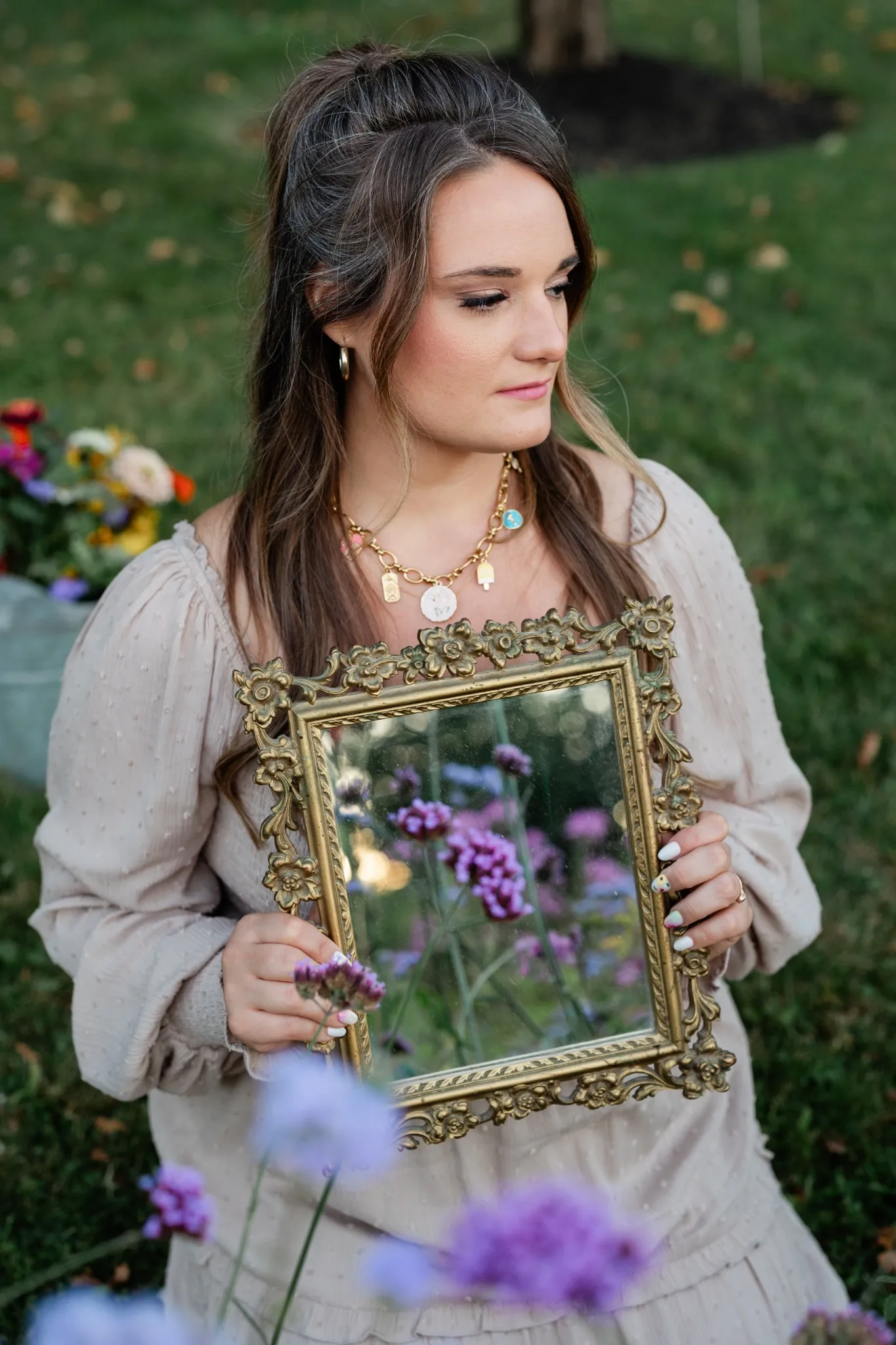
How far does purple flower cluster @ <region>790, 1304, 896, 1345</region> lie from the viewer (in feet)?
2.61

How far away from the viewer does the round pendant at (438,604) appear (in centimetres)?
204

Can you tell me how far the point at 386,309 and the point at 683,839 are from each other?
771mm

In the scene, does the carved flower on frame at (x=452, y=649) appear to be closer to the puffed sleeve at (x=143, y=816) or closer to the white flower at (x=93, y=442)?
the puffed sleeve at (x=143, y=816)

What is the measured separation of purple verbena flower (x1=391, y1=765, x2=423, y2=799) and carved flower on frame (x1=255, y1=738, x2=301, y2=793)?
0.39 ft

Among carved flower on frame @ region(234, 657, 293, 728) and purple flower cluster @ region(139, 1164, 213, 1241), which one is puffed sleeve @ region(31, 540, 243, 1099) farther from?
purple flower cluster @ region(139, 1164, 213, 1241)

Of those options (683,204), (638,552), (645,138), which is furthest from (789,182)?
(638,552)

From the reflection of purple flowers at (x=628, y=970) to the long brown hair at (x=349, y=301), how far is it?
21.9 inches

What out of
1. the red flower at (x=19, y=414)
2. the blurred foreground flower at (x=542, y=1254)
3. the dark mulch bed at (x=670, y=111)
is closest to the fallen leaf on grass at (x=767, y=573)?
the red flower at (x=19, y=414)

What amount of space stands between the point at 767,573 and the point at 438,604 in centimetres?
257

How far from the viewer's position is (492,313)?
182 cm

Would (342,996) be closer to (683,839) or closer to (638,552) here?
(683,839)

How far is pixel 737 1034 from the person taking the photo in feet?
7.58

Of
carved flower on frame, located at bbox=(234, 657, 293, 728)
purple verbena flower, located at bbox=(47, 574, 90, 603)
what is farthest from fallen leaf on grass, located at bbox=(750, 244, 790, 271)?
carved flower on frame, located at bbox=(234, 657, 293, 728)

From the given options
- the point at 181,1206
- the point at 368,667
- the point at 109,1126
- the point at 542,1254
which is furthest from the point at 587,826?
the point at 109,1126
